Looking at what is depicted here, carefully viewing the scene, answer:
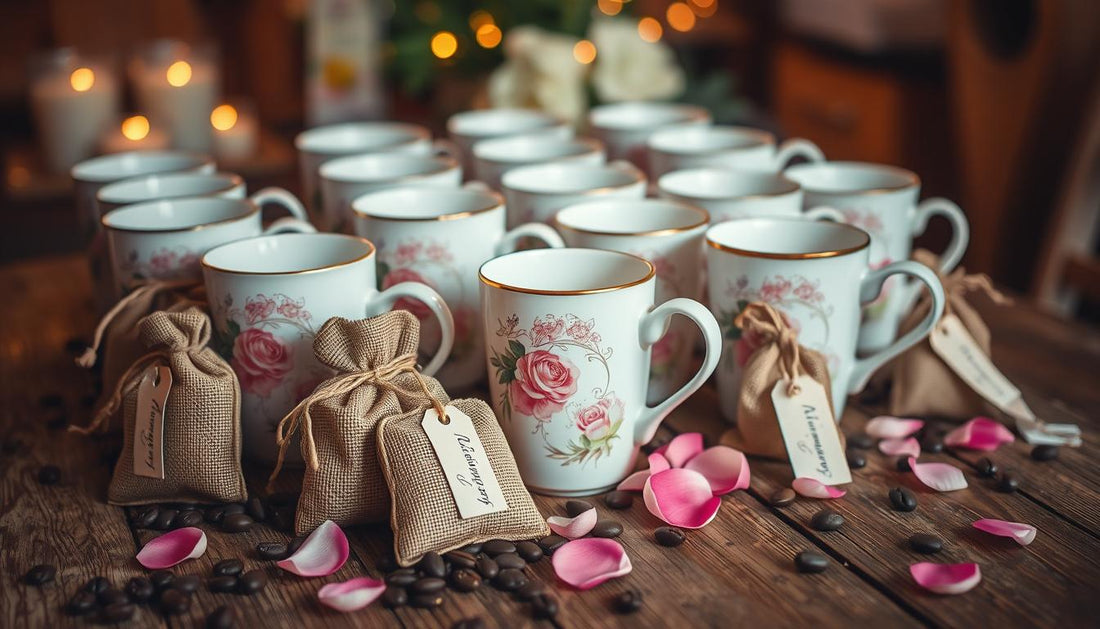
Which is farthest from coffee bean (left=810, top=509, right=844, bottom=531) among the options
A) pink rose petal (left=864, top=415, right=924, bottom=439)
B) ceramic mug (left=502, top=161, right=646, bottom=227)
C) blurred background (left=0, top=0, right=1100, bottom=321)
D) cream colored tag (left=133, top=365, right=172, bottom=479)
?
blurred background (left=0, top=0, right=1100, bottom=321)

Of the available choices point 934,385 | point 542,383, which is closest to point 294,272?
point 542,383

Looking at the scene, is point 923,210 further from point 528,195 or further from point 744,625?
point 744,625

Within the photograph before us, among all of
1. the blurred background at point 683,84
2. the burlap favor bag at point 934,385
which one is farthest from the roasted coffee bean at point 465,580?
the blurred background at point 683,84

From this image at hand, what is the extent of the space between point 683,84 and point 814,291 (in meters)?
1.25

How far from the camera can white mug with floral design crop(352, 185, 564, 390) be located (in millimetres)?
1155

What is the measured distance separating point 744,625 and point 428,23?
1894 mm

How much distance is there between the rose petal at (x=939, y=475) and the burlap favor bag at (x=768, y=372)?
0.08m

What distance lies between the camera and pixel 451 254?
1166 mm

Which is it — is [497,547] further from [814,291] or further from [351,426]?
[814,291]

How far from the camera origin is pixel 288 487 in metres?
1.05

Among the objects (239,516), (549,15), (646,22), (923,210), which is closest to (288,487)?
(239,516)

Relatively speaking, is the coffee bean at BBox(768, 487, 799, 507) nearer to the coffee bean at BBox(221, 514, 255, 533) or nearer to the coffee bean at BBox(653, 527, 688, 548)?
the coffee bean at BBox(653, 527, 688, 548)

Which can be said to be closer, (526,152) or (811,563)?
(811,563)

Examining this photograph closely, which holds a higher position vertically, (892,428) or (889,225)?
(889,225)
